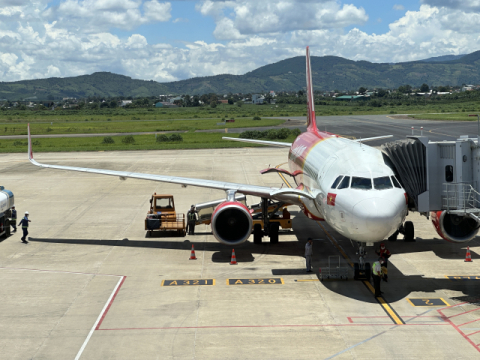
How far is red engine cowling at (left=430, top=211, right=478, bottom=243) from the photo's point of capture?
21047 millimetres

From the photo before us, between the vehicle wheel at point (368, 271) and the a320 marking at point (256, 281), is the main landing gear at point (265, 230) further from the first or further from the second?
the vehicle wheel at point (368, 271)

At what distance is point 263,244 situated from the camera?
2662 centimetres

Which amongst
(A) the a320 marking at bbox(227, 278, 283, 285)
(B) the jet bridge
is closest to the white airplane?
(B) the jet bridge

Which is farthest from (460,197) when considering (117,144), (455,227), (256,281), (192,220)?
(117,144)

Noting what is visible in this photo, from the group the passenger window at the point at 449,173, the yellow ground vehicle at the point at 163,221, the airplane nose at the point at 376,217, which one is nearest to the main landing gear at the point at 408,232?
the passenger window at the point at 449,173

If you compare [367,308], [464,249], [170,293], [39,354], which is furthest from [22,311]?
[464,249]

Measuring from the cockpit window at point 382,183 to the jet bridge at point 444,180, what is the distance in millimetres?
1999

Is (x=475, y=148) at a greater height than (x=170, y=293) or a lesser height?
greater

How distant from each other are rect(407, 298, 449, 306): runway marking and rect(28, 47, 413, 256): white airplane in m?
2.34

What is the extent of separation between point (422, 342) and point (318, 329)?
2887 mm

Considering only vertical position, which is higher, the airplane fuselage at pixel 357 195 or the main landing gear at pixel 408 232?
the airplane fuselage at pixel 357 195

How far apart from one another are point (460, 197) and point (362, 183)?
3.87 metres

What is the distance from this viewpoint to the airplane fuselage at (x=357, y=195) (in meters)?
17.9

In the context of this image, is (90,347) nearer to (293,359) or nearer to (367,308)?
(293,359)
